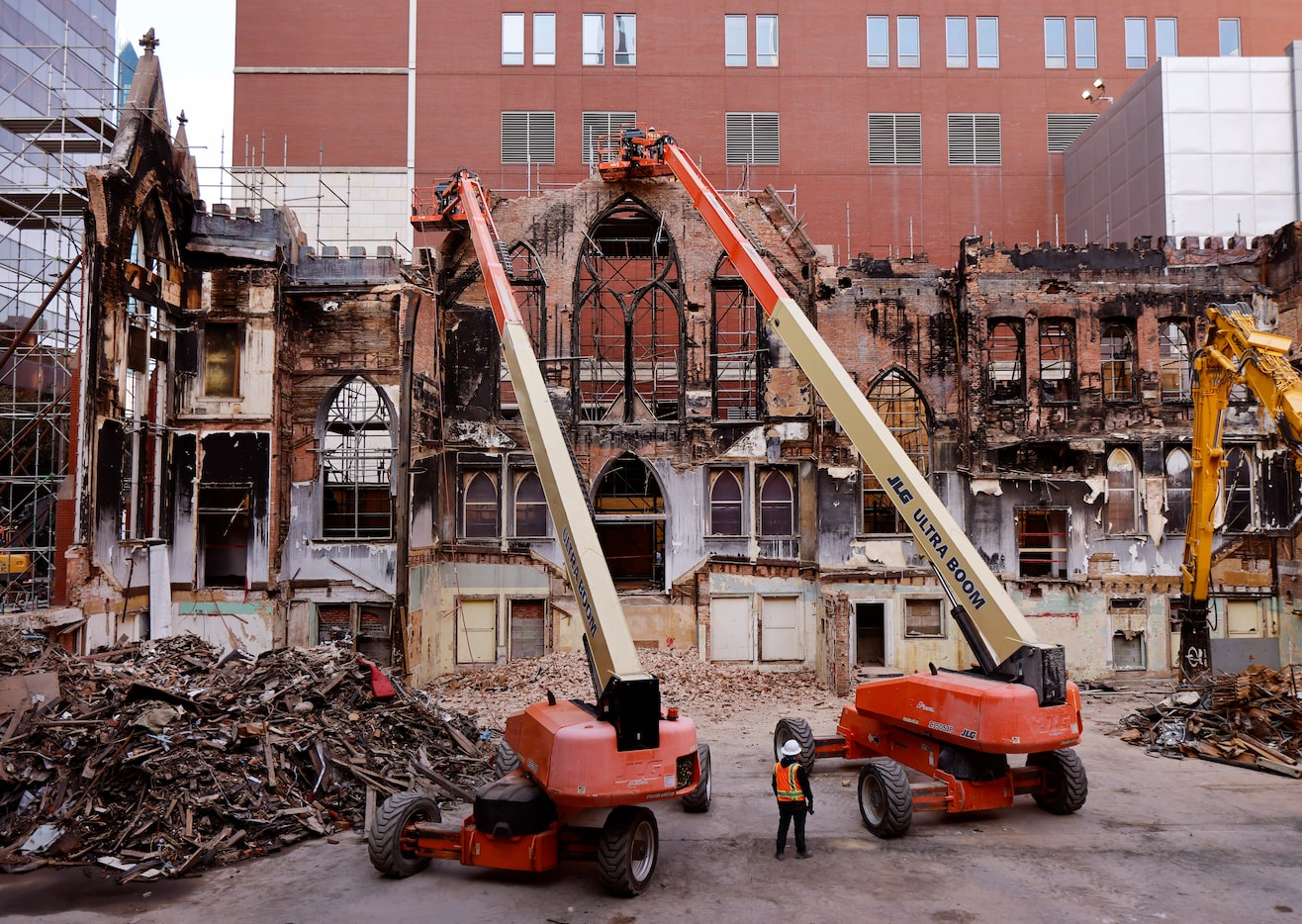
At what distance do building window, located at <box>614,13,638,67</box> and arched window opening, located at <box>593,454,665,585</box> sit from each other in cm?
1729

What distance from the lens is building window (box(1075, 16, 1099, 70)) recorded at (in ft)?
122

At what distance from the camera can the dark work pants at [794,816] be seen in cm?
1036

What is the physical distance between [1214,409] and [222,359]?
20.1 metres

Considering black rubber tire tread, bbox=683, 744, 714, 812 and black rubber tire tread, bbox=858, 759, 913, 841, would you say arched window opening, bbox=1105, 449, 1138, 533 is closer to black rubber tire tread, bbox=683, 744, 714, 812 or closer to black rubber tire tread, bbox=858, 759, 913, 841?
black rubber tire tread, bbox=858, 759, 913, 841

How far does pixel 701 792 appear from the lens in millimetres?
12125

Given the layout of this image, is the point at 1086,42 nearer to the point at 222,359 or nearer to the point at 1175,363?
the point at 1175,363

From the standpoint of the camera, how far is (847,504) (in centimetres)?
2239

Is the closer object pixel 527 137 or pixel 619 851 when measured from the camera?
pixel 619 851

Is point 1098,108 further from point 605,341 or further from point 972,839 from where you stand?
point 972,839

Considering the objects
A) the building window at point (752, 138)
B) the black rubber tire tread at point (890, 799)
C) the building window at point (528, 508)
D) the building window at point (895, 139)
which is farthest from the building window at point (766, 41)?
the black rubber tire tread at point (890, 799)

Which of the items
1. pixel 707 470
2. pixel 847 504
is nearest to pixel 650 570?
pixel 707 470

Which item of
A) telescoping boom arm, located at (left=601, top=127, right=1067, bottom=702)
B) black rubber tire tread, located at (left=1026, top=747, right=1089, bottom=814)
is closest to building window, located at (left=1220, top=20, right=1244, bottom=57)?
telescoping boom arm, located at (left=601, top=127, right=1067, bottom=702)

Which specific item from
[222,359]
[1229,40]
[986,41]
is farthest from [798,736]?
[1229,40]

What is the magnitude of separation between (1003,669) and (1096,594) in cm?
1213
